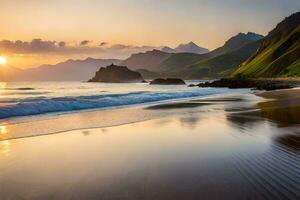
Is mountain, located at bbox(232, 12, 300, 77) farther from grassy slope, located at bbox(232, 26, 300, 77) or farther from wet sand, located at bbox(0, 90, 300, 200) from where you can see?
wet sand, located at bbox(0, 90, 300, 200)

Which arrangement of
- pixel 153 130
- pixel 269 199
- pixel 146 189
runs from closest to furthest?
pixel 269 199 < pixel 146 189 < pixel 153 130

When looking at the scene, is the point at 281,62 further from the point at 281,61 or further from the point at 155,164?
the point at 155,164

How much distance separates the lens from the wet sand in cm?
692

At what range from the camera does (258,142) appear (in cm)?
1224

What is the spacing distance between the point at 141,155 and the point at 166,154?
0.75 meters

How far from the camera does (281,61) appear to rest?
546 feet

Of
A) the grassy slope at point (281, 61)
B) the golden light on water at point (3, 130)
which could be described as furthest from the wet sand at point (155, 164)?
the grassy slope at point (281, 61)

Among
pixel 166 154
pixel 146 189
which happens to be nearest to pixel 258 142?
pixel 166 154

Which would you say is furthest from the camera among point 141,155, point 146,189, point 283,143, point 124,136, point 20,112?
point 20,112

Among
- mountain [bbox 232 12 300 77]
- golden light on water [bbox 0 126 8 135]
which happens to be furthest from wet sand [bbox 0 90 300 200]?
mountain [bbox 232 12 300 77]

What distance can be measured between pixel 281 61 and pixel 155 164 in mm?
169857

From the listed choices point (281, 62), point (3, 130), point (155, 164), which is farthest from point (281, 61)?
point (155, 164)

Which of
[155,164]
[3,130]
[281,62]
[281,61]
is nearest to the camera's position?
[155,164]

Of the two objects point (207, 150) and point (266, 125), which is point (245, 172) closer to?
point (207, 150)
